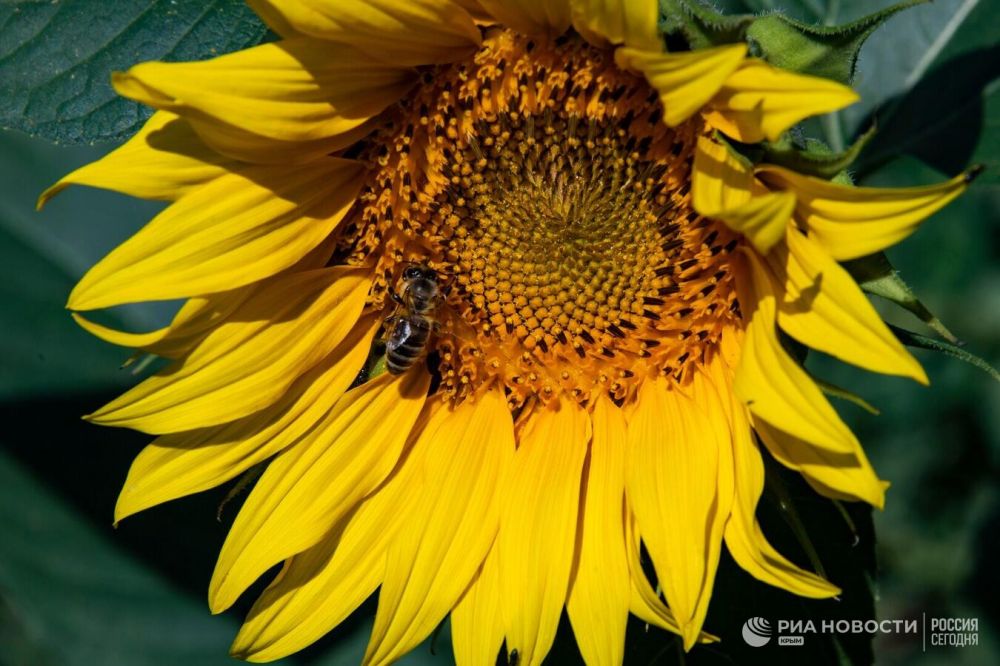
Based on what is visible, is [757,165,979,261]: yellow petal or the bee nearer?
[757,165,979,261]: yellow petal

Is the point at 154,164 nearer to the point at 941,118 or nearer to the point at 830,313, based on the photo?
the point at 830,313

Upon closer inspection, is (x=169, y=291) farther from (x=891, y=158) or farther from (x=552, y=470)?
(x=891, y=158)

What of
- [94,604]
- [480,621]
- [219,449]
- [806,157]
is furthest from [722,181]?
[94,604]

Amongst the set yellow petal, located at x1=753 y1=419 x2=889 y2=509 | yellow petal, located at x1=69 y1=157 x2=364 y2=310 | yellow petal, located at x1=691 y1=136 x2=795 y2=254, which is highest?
yellow petal, located at x1=69 y1=157 x2=364 y2=310

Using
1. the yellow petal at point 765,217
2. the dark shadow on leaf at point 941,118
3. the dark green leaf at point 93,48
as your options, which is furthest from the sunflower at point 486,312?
the dark shadow on leaf at point 941,118

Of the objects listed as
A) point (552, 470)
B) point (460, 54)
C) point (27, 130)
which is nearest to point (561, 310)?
point (552, 470)

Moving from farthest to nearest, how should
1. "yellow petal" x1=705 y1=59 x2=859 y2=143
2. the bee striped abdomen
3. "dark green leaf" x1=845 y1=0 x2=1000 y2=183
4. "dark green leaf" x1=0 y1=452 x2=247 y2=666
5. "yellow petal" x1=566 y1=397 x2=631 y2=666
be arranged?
1. "dark green leaf" x1=0 y1=452 x2=247 y2=666
2. "dark green leaf" x1=845 y1=0 x2=1000 y2=183
3. the bee striped abdomen
4. "yellow petal" x1=566 y1=397 x2=631 y2=666
5. "yellow petal" x1=705 y1=59 x2=859 y2=143

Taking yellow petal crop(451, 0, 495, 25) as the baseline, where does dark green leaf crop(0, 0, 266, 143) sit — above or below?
above

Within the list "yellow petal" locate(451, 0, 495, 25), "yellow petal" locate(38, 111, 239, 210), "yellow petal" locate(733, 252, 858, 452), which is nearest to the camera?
"yellow petal" locate(733, 252, 858, 452)

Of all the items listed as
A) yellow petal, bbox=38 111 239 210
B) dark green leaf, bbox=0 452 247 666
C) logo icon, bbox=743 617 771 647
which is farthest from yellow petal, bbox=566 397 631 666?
dark green leaf, bbox=0 452 247 666

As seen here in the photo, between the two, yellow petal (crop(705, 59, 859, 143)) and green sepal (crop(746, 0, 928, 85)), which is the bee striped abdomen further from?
green sepal (crop(746, 0, 928, 85))
